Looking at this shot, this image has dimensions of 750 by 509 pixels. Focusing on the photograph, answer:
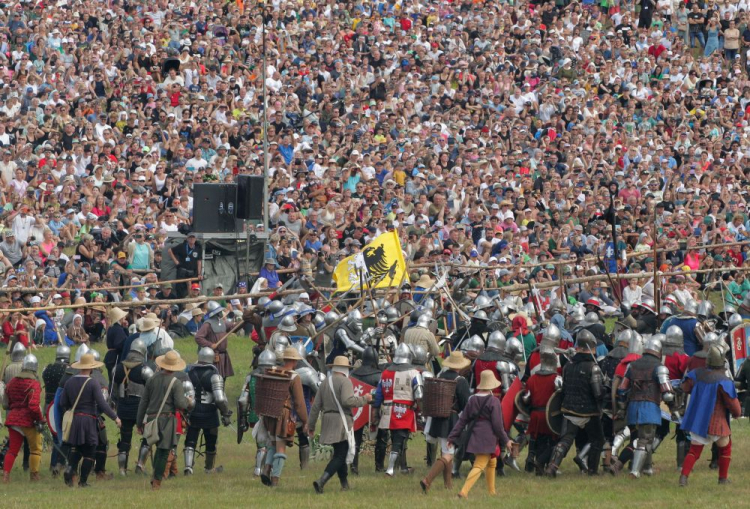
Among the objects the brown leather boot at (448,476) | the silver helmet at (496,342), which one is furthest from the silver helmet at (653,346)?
the brown leather boot at (448,476)

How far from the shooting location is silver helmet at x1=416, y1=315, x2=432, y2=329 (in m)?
20.8

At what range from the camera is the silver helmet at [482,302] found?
72.0 feet

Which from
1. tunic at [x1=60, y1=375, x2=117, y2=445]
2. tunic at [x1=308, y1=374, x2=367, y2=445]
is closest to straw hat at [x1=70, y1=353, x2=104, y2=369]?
tunic at [x1=60, y1=375, x2=117, y2=445]

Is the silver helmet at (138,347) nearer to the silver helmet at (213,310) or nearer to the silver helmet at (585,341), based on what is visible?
the silver helmet at (213,310)

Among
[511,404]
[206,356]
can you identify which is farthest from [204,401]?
[511,404]

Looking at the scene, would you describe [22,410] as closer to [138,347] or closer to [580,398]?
[138,347]

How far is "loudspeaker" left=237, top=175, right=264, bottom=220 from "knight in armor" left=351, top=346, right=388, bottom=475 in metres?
6.60

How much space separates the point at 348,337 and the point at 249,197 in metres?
5.01

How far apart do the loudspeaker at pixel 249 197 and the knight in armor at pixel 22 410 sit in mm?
7112

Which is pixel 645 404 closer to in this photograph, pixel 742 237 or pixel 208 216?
pixel 208 216

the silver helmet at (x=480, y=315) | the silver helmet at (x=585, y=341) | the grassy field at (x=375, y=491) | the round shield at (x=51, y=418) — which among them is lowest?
the grassy field at (x=375, y=491)

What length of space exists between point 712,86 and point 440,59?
6079 mm

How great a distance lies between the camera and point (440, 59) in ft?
115

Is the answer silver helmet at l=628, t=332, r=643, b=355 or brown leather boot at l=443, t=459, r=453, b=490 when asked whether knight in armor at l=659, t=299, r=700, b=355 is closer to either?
silver helmet at l=628, t=332, r=643, b=355
